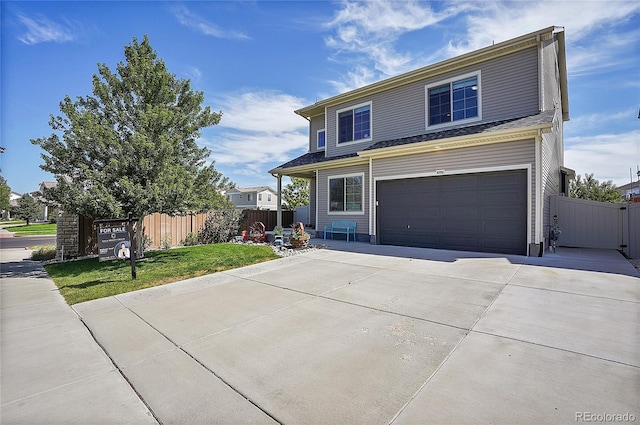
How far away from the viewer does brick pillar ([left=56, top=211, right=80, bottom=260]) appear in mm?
9617

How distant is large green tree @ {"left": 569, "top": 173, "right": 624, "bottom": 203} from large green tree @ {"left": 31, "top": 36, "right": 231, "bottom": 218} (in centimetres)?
2615

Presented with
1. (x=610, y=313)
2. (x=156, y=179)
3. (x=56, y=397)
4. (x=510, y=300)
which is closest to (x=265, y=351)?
(x=56, y=397)

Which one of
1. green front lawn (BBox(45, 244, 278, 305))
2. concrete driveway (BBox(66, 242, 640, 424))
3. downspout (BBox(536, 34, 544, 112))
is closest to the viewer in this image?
concrete driveway (BBox(66, 242, 640, 424))

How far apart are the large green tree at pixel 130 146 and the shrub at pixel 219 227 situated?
4350mm

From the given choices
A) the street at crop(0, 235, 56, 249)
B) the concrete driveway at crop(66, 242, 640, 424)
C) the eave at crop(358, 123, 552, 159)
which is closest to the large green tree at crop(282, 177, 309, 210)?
the street at crop(0, 235, 56, 249)

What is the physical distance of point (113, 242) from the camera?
20.0 ft

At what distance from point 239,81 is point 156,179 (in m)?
7.28

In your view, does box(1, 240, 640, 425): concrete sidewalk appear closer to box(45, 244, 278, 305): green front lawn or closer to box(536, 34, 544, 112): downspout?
box(45, 244, 278, 305): green front lawn

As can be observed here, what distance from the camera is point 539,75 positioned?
8875mm

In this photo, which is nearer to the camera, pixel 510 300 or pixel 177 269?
pixel 510 300

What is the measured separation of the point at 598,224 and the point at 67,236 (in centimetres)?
1789

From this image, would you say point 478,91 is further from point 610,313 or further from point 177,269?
point 177,269

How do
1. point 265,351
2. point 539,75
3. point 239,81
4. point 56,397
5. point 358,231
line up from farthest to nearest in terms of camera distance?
point 239,81 < point 358,231 < point 539,75 < point 265,351 < point 56,397

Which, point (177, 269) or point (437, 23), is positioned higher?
point (437, 23)
